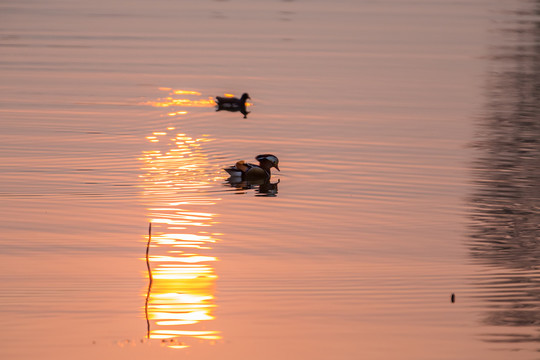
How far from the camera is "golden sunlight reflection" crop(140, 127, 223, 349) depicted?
1126 cm

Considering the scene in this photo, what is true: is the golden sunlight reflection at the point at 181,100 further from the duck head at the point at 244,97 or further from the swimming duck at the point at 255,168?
the swimming duck at the point at 255,168

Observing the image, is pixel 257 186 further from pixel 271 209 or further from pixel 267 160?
pixel 271 209

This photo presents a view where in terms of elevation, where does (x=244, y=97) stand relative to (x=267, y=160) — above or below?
above

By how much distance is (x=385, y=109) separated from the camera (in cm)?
2830

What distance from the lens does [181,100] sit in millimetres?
30031

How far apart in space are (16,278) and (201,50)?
31125mm

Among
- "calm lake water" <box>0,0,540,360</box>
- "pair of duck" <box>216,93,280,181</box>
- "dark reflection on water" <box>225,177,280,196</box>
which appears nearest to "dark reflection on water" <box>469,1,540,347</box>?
"calm lake water" <box>0,0,540,360</box>

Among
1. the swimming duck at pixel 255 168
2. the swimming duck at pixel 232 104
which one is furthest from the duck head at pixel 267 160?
the swimming duck at pixel 232 104

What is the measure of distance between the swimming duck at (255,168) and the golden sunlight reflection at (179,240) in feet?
1.08

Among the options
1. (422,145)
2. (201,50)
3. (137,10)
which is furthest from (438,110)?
(137,10)

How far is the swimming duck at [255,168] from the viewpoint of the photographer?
64.1ft

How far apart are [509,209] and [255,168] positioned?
447 centimetres

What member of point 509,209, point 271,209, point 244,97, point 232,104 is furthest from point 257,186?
point 244,97

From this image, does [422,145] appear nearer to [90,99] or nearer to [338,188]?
[338,188]
